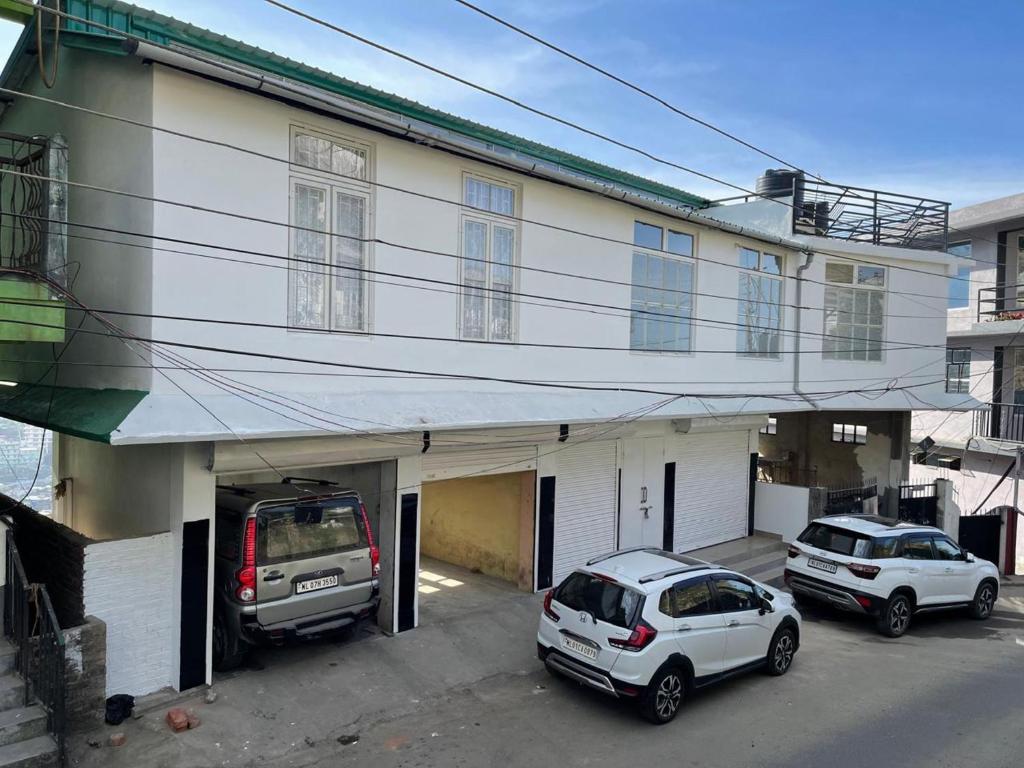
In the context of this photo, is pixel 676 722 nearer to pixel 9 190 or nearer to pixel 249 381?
pixel 249 381

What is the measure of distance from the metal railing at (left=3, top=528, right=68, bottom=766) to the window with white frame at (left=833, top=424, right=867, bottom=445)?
61.7 feet

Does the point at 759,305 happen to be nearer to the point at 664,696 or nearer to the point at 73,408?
the point at 664,696

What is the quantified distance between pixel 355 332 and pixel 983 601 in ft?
37.3

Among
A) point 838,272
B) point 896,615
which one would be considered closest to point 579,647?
point 896,615

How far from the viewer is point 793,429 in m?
20.8

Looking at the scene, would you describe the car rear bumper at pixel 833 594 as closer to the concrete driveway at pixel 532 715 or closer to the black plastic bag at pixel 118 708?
the concrete driveway at pixel 532 715

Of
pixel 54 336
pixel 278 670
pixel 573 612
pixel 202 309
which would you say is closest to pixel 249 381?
pixel 202 309

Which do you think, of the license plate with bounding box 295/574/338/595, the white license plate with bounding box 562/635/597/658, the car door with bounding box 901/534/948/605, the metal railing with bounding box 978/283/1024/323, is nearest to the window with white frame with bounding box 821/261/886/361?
the car door with bounding box 901/534/948/605

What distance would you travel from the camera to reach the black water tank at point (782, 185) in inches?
607

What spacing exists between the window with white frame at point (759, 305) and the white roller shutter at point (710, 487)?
201cm

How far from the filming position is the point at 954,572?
11461 mm

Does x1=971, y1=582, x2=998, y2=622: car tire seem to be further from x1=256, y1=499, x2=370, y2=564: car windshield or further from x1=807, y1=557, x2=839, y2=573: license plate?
x1=256, y1=499, x2=370, y2=564: car windshield

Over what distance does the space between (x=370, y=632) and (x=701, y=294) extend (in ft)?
27.4

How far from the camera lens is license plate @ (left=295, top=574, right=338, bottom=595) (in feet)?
25.8
